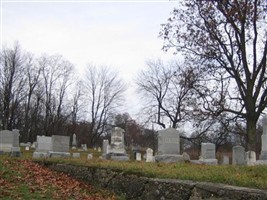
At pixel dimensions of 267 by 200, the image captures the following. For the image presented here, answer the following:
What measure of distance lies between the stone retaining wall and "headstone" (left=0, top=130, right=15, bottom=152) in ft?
45.9

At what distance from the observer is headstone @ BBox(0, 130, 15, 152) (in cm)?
2594

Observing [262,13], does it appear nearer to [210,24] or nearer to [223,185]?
[210,24]

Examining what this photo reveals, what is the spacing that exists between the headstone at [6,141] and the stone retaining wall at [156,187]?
45.9 feet

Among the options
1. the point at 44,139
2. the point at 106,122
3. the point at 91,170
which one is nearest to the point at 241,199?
the point at 91,170

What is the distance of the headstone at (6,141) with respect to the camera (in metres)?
25.9

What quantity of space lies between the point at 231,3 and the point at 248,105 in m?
6.01

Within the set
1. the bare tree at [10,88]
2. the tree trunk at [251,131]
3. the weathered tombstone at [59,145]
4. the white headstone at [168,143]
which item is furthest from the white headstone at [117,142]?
the bare tree at [10,88]

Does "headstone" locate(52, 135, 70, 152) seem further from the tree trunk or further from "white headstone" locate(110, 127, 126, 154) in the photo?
the tree trunk

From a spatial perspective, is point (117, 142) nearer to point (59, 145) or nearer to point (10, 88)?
point (59, 145)

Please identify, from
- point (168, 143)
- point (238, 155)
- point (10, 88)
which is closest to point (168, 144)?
point (168, 143)

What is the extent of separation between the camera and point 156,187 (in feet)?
28.6

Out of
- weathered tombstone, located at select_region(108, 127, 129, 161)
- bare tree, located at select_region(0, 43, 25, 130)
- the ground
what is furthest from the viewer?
bare tree, located at select_region(0, 43, 25, 130)

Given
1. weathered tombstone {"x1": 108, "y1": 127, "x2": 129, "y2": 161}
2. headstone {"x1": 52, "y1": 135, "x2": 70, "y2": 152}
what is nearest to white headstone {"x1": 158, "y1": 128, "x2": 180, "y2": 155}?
weathered tombstone {"x1": 108, "y1": 127, "x2": 129, "y2": 161}

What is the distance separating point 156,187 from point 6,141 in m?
19.9
